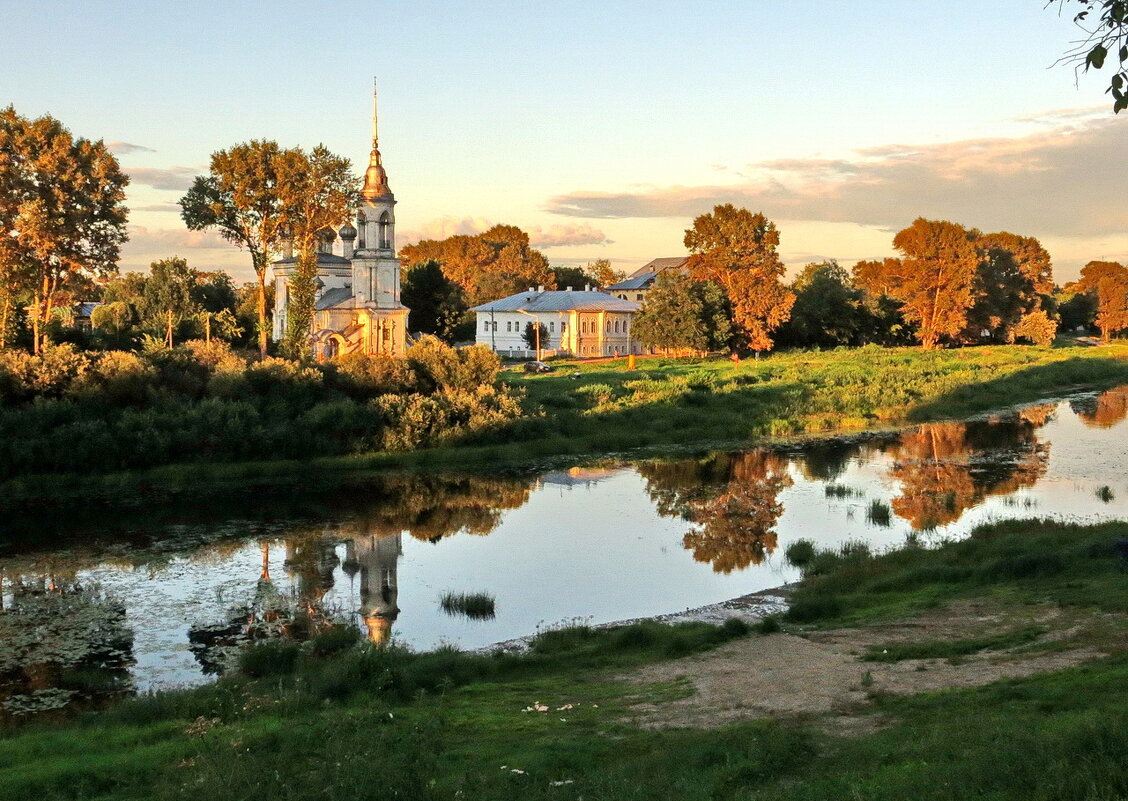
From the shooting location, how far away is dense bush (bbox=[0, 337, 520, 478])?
31.5 m

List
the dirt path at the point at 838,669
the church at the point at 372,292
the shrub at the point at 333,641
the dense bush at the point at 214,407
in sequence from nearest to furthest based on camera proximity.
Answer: the dirt path at the point at 838,669
the shrub at the point at 333,641
the dense bush at the point at 214,407
the church at the point at 372,292

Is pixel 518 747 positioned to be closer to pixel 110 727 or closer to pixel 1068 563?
pixel 110 727

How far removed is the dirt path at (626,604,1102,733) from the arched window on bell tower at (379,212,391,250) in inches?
2144

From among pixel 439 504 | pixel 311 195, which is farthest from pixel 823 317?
pixel 439 504

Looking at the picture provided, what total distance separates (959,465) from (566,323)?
169 ft

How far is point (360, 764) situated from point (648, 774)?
7.43ft

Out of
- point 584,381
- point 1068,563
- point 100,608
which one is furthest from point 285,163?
point 1068,563

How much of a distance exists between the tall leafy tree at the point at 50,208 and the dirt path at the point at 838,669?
119ft

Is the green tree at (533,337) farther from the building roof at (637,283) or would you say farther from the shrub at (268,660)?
the shrub at (268,660)

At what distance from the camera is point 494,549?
23.8m

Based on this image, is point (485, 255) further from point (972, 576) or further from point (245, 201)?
point (972, 576)

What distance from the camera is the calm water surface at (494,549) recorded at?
56.2 feet

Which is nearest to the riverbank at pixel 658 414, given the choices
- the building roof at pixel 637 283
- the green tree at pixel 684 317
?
the green tree at pixel 684 317

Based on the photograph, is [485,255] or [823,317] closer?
[823,317]
